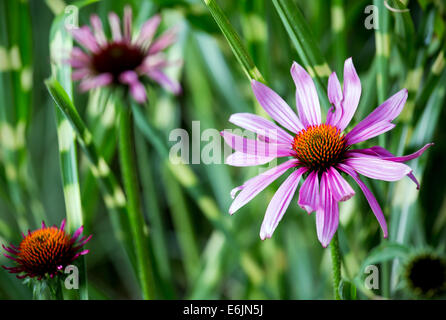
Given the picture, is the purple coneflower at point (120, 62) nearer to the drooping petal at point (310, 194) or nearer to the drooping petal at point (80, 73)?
the drooping petal at point (80, 73)

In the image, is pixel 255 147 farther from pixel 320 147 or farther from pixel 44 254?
pixel 44 254

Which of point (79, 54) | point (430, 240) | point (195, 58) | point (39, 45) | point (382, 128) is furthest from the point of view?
point (39, 45)

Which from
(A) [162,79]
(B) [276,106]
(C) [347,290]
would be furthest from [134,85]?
(C) [347,290]

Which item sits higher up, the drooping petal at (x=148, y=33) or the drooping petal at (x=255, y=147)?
the drooping petal at (x=148, y=33)

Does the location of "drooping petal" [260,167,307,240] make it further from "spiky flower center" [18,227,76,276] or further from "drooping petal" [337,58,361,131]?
"spiky flower center" [18,227,76,276]

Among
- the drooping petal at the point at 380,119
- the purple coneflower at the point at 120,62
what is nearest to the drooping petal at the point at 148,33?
the purple coneflower at the point at 120,62
